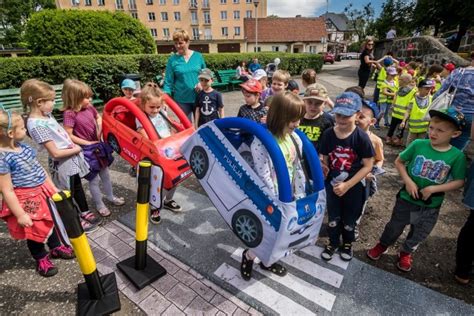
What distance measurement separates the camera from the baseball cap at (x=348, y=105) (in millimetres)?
2273

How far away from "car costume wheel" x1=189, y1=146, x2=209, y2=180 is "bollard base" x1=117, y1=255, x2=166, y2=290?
3.30 ft

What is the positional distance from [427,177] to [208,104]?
3.05 meters

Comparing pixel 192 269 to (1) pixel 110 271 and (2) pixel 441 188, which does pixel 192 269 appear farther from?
(2) pixel 441 188

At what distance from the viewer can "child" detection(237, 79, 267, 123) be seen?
346 centimetres

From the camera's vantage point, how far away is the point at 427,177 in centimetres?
235

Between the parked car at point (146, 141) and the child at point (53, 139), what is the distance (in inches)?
19.3

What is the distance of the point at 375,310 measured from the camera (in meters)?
2.26

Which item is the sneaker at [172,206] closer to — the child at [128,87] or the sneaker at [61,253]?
the sneaker at [61,253]

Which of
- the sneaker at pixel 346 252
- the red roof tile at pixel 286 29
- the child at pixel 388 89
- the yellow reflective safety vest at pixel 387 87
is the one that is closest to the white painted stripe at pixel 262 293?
the sneaker at pixel 346 252

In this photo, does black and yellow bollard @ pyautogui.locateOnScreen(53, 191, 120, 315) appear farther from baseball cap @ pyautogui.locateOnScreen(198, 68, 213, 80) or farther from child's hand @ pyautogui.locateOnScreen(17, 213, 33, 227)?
baseball cap @ pyautogui.locateOnScreen(198, 68, 213, 80)

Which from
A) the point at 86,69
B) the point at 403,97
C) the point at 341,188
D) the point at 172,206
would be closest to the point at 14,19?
the point at 86,69

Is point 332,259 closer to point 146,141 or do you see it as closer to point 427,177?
point 427,177

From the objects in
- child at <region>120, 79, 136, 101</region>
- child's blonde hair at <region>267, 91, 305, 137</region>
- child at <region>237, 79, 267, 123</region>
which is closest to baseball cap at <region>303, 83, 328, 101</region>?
child at <region>237, 79, 267, 123</region>

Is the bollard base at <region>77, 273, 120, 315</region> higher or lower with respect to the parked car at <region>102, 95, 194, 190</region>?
lower
